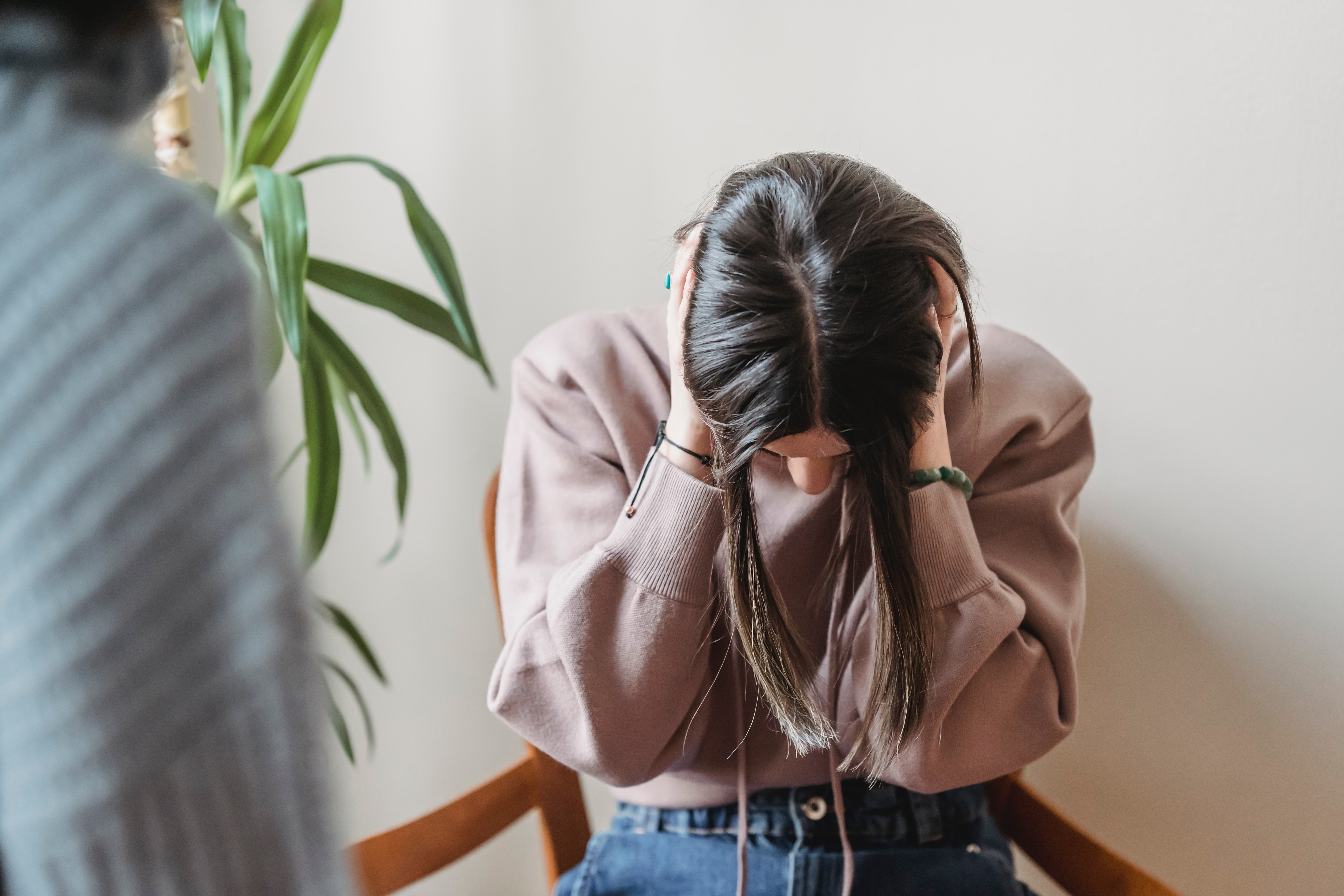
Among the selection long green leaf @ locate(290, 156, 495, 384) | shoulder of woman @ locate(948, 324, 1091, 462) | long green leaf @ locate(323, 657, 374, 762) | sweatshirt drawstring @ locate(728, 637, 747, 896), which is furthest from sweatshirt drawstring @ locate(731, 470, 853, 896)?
long green leaf @ locate(323, 657, 374, 762)

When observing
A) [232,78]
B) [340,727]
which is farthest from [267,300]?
[340,727]

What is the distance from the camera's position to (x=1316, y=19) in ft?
2.75

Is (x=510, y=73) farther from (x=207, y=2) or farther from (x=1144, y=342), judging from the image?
(x=1144, y=342)

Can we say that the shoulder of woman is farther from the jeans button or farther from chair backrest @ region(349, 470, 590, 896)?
chair backrest @ region(349, 470, 590, 896)

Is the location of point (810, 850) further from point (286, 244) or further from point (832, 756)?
point (286, 244)

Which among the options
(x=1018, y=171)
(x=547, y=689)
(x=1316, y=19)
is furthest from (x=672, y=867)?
(x=1316, y=19)

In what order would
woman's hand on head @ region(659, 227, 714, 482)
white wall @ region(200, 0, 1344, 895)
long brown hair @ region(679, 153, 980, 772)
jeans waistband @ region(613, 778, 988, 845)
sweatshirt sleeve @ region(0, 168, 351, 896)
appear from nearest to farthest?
1. sweatshirt sleeve @ region(0, 168, 351, 896)
2. long brown hair @ region(679, 153, 980, 772)
3. woman's hand on head @ region(659, 227, 714, 482)
4. jeans waistband @ region(613, 778, 988, 845)
5. white wall @ region(200, 0, 1344, 895)

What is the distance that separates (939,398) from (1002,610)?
0.59 ft

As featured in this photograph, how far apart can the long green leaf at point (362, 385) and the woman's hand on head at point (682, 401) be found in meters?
0.32

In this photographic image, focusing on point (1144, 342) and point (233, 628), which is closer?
point (233, 628)

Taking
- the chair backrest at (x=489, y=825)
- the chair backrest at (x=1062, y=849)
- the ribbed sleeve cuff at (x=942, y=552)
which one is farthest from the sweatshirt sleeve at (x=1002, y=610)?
the chair backrest at (x=489, y=825)

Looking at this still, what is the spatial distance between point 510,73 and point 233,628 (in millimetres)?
972

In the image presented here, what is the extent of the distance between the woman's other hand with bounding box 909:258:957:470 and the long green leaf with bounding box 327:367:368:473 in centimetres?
39

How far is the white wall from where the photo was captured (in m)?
0.90
